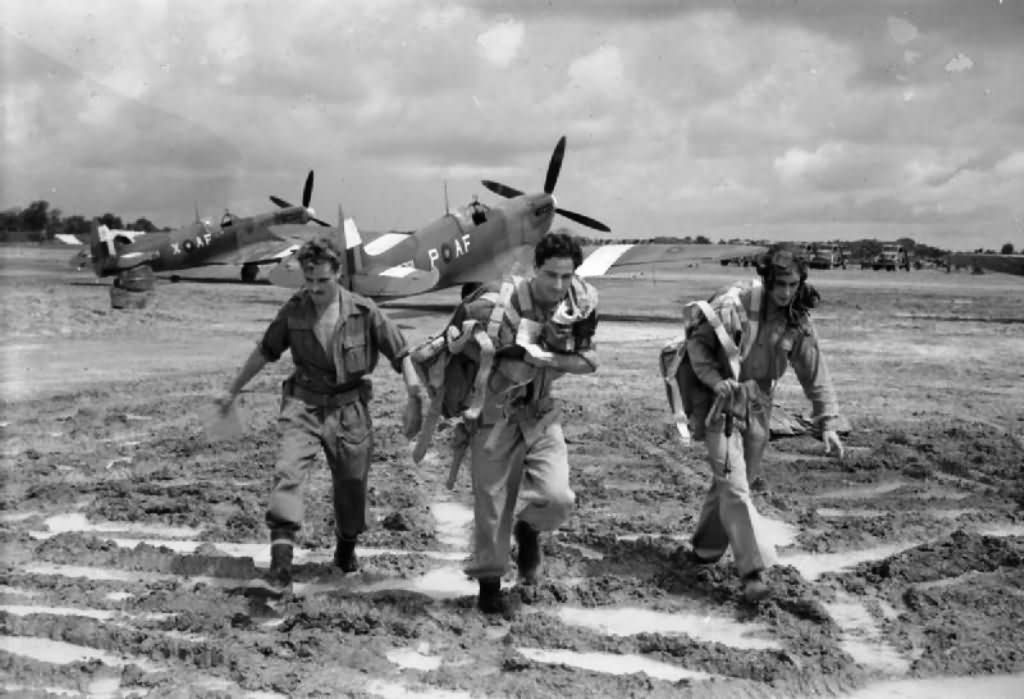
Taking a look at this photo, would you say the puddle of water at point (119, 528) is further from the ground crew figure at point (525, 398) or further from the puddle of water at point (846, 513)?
the puddle of water at point (846, 513)

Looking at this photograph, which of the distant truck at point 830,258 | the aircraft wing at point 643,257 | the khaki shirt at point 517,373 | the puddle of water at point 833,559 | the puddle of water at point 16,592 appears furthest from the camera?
the distant truck at point 830,258

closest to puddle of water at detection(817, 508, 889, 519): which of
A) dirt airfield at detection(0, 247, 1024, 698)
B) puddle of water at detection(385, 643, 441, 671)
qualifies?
dirt airfield at detection(0, 247, 1024, 698)

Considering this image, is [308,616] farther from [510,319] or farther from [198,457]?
[198,457]

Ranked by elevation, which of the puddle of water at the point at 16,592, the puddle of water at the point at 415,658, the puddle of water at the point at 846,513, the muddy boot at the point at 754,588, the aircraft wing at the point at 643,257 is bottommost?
the puddle of water at the point at 16,592

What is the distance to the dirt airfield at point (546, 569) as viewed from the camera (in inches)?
177

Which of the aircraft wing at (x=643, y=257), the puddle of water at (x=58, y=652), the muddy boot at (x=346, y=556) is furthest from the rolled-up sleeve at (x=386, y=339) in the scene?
the aircraft wing at (x=643, y=257)

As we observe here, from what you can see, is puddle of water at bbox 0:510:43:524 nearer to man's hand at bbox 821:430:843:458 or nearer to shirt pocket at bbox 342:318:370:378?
shirt pocket at bbox 342:318:370:378

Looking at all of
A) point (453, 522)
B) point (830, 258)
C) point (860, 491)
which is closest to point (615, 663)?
point (453, 522)

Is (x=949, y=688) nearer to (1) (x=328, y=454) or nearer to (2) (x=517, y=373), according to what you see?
(2) (x=517, y=373)

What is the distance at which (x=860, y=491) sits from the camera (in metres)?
8.00

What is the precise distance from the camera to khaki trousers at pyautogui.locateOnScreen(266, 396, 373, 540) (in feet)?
17.6

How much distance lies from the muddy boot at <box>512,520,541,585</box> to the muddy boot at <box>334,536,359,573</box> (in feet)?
3.14

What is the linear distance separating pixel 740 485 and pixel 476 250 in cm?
1689

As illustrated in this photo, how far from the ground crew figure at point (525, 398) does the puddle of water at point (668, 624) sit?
450 millimetres
